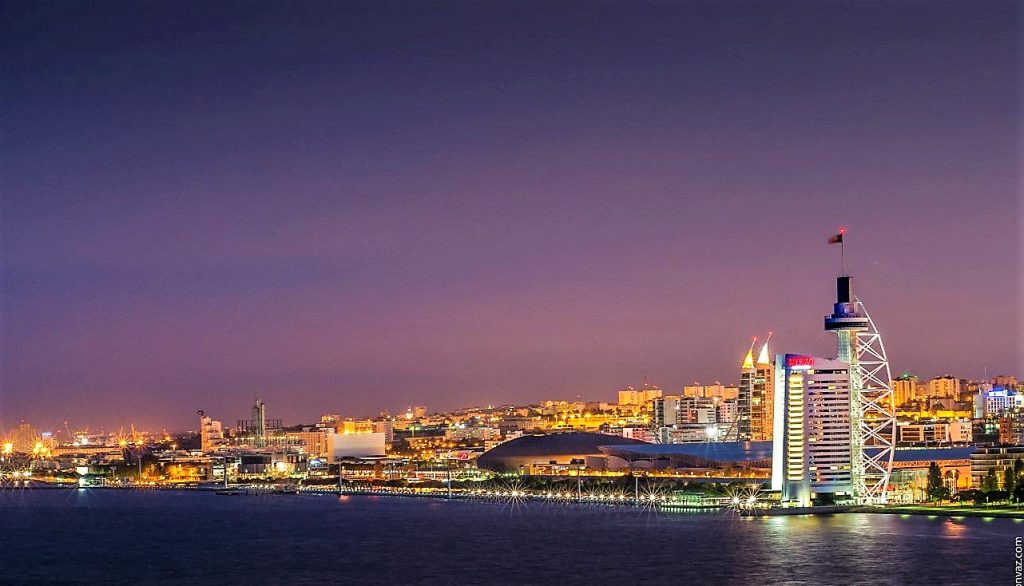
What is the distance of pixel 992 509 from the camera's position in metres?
37.3

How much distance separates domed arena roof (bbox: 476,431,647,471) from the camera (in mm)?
66000

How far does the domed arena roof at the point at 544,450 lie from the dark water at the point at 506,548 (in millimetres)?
19957

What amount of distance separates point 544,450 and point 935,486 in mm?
26838

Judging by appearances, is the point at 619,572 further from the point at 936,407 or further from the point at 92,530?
the point at 936,407

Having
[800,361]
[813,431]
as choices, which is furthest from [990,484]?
[800,361]

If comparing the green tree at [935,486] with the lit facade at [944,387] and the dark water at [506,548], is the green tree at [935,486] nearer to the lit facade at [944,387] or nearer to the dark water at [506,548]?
the dark water at [506,548]

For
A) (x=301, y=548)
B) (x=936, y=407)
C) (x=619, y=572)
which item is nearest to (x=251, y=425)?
(x=936, y=407)

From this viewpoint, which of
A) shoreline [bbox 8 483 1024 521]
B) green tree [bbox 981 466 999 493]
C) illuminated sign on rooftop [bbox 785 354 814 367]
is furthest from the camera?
green tree [bbox 981 466 999 493]

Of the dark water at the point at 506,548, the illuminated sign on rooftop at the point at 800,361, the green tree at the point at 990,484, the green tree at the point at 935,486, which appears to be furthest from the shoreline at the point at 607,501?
the illuminated sign on rooftop at the point at 800,361

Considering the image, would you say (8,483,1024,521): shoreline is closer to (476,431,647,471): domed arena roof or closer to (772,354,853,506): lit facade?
(772,354,853,506): lit facade

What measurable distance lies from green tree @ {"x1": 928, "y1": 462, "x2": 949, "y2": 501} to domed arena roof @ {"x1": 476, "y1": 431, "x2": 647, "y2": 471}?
2303cm

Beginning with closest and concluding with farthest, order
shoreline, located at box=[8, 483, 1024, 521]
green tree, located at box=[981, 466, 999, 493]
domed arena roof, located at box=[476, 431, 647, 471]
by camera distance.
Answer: shoreline, located at box=[8, 483, 1024, 521], green tree, located at box=[981, 466, 999, 493], domed arena roof, located at box=[476, 431, 647, 471]

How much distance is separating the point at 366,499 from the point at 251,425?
43677mm

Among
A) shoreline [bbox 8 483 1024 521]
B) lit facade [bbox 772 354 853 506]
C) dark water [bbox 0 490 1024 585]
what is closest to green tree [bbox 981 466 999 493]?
shoreline [bbox 8 483 1024 521]
